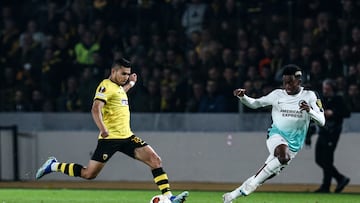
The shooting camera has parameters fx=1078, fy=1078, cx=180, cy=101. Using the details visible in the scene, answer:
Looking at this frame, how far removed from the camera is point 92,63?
23.6 meters

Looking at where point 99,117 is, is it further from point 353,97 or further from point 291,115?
point 353,97

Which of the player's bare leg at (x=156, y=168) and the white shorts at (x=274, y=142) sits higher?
the white shorts at (x=274, y=142)

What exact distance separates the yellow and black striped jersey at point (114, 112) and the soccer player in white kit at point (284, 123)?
1.72 metres

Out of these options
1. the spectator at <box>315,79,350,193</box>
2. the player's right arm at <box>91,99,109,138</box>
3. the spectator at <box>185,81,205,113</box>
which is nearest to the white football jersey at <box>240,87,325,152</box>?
the player's right arm at <box>91,99,109,138</box>

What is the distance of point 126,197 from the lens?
18.1m

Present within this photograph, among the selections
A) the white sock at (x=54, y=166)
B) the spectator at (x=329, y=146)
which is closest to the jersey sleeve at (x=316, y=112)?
the white sock at (x=54, y=166)

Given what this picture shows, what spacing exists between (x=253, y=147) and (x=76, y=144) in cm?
397

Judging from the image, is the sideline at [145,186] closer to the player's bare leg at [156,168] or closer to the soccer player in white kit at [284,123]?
the soccer player in white kit at [284,123]

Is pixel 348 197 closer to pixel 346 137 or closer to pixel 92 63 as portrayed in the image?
pixel 346 137

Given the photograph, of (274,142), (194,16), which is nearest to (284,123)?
(274,142)

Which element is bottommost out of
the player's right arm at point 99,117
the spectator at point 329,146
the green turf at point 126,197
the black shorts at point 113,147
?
the green turf at point 126,197

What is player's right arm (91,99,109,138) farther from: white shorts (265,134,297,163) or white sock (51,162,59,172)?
white shorts (265,134,297,163)

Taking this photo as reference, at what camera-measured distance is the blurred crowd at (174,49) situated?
837 inches

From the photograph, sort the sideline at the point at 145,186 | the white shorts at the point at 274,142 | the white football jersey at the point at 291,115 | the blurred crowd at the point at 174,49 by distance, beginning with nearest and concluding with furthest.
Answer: the white shorts at the point at 274,142 → the white football jersey at the point at 291,115 → the sideline at the point at 145,186 → the blurred crowd at the point at 174,49
